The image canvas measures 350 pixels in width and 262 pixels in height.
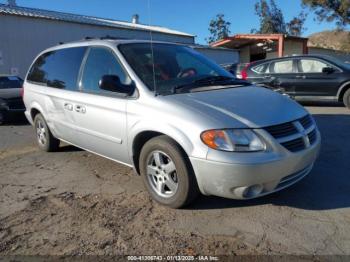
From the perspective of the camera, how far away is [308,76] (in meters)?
11.2

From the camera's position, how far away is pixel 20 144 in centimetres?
770

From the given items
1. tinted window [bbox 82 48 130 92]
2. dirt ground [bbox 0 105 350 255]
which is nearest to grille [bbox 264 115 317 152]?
dirt ground [bbox 0 105 350 255]

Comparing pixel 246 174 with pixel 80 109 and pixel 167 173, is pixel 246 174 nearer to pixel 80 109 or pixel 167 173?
pixel 167 173

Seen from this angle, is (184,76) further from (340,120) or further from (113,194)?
(340,120)

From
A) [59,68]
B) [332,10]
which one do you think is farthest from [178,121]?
[332,10]

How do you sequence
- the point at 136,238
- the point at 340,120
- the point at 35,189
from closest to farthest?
1. the point at 136,238
2. the point at 35,189
3. the point at 340,120

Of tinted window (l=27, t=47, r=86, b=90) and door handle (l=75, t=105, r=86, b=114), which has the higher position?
tinted window (l=27, t=47, r=86, b=90)

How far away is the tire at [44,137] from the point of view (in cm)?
641

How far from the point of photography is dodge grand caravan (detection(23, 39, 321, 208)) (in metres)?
3.51

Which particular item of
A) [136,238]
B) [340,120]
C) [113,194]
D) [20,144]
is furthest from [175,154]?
[340,120]

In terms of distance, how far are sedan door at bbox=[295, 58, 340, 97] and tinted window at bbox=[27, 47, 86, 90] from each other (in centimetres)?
758

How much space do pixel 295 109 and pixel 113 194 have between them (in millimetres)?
2286

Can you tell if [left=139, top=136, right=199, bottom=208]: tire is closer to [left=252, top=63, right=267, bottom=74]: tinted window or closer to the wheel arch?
the wheel arch

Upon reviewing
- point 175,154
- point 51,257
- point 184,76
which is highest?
point 184,76
